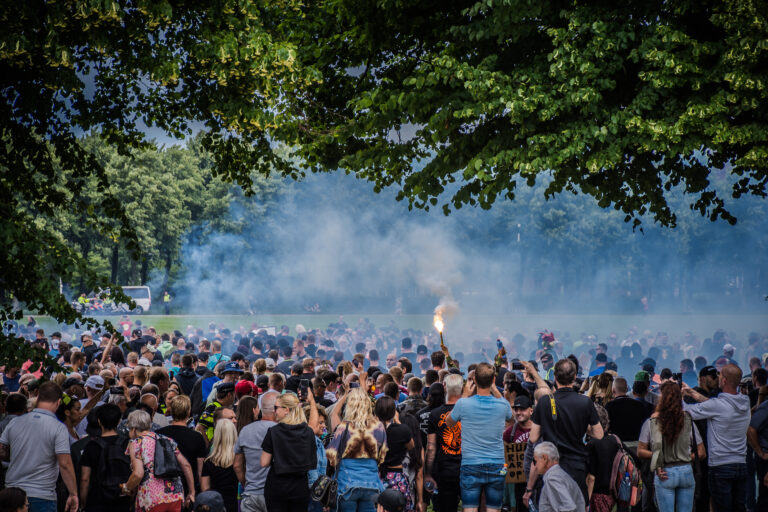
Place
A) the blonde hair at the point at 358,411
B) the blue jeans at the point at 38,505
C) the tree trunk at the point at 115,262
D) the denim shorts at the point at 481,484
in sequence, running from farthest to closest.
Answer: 1. the tree trunk at the point at 115,262
2. the denim shorts at the point at 481,484
3. the blonde hair at the point at 358,411
4. the blue jeans at the point at 38,505

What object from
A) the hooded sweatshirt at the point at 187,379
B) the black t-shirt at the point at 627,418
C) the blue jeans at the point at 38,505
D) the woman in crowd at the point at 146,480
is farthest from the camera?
the hooded sweatshirt at the point at 187,379

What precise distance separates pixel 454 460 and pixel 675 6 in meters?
6.41

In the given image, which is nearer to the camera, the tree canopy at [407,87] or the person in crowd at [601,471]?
the person in crowd at [601,471]

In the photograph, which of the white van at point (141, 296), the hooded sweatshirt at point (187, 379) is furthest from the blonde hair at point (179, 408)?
the white van at point (141, 296)

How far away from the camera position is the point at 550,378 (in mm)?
14031

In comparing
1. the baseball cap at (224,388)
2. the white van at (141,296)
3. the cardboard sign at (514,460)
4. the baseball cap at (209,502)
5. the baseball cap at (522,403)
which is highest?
the white van at (141,296)

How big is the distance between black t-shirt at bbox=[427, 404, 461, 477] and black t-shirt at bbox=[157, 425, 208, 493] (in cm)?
247

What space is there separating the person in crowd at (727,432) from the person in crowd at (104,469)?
19.4ft

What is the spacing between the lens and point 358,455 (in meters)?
7.20

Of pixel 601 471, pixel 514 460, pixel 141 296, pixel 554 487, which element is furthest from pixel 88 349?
pixel 141 296

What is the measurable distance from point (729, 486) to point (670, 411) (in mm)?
1739

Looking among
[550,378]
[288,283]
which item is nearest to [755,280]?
[288,283]

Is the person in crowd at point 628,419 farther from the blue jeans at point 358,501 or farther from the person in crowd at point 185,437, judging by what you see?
the person in crowd at point 185,437

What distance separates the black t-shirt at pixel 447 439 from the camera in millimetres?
8367
